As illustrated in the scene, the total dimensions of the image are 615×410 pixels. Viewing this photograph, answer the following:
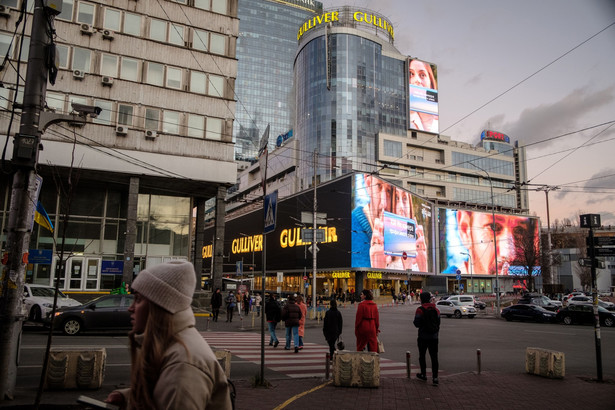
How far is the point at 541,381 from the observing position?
34.3 ft

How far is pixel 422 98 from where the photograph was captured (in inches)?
4006

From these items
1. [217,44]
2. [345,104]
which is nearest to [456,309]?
[217,44]

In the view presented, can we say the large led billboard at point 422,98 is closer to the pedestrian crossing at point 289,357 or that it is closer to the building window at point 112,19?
the building window at point 112,19

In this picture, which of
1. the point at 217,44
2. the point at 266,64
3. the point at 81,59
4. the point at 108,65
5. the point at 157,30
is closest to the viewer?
the point at 81,59

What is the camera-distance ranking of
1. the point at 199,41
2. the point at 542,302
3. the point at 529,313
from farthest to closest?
the point at 542,302 → the point at 199,41 → the point at 529,313

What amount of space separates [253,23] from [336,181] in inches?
5316

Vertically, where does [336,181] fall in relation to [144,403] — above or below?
above

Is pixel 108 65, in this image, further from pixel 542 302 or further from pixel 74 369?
pixel 542 302

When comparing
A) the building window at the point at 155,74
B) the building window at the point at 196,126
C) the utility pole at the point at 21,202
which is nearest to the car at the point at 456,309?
the building window at the point at 196,126

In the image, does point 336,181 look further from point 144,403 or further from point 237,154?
point 237,154

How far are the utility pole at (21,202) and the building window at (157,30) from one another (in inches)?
1056

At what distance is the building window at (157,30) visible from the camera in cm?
3278

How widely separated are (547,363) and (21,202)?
39.2 feet

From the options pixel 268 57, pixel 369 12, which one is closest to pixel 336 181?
pixel 369 12
